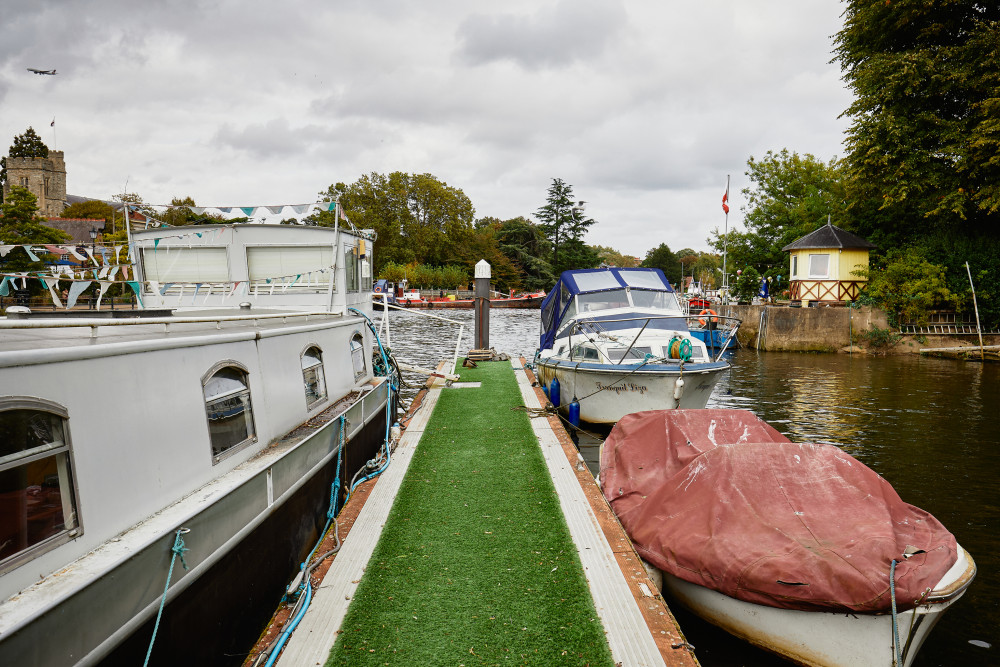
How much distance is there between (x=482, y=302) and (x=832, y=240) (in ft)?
76.3

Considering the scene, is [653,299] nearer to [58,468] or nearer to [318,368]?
[318,368]

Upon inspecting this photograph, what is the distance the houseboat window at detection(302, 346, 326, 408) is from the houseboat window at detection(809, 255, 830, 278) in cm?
3148

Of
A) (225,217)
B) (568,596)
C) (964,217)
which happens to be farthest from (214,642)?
(964,217)

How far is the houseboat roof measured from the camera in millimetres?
31625

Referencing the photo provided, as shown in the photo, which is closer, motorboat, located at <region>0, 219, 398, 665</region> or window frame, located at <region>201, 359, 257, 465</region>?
motorboat, located at <region>0, 219, 398, 665</region>

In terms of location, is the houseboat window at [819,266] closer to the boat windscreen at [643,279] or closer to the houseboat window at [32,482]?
the boat windscreen at [643,279]

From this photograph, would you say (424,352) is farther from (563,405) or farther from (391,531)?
(391,531)

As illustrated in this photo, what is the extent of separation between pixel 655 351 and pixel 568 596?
8183 millimetres

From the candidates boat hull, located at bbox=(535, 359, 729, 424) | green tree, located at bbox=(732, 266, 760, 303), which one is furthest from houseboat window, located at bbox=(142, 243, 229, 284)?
green tree, located at bbox=(732, 266, 760, 303)

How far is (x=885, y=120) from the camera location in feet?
89.8

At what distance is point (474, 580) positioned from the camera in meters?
5.11

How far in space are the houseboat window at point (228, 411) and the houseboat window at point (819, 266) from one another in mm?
33559

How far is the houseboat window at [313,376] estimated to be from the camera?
8.18m

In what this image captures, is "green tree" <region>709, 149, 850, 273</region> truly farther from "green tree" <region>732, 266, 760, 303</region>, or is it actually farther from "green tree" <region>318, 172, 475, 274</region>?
"green tree" <region>318, 172, 475, 274</region>
